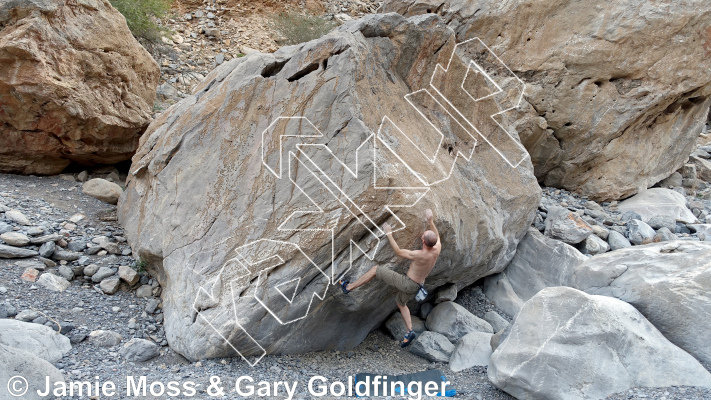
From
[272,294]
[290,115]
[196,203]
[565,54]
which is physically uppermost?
[565,54]

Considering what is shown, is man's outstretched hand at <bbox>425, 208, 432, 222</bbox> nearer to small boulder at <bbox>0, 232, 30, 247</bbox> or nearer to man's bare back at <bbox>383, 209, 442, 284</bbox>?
man's bare back at <bbox>383, 209, 442, 284</bbox>

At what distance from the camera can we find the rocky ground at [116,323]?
3904 mm

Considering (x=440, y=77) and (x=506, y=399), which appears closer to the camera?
(x=506, y=399)

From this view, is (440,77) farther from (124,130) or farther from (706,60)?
(706,60)

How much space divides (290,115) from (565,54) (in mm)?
5080

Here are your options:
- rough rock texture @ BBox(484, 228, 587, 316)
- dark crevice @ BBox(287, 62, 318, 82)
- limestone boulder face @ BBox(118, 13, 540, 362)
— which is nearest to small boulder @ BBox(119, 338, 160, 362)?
limestone boulder face @ BBox(118, 13, 540, 362)

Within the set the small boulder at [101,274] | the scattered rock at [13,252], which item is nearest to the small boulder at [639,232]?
the small boulder at [101,274]

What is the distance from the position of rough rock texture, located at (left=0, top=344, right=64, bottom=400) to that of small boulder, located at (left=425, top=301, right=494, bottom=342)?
137 inches

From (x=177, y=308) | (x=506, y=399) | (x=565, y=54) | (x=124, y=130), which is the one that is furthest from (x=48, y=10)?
(x=565, y=54)

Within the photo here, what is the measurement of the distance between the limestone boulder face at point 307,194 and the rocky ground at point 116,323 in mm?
A: 189

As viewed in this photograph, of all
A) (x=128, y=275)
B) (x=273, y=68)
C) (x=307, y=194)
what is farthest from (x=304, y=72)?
(x=128, y=275)

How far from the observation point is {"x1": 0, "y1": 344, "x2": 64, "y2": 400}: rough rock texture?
3.18 metres

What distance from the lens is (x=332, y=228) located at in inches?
164

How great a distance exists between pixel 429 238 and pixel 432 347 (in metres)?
1.41
